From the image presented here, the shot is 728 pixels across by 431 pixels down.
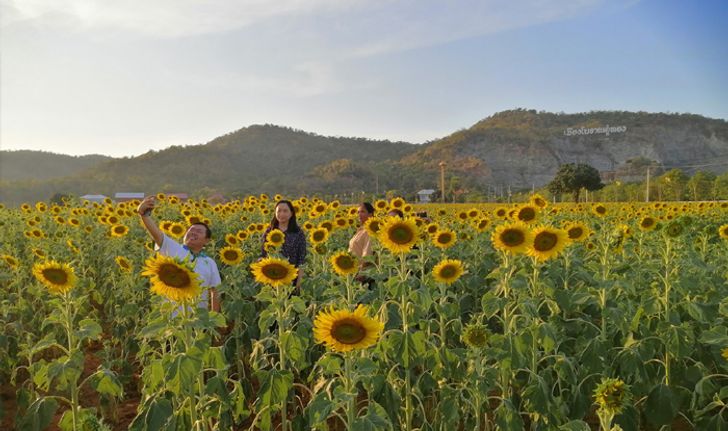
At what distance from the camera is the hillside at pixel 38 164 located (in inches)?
3681

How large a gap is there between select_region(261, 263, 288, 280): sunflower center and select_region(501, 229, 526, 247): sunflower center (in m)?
1.52

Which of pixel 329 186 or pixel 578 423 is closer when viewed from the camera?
pixel 578 423

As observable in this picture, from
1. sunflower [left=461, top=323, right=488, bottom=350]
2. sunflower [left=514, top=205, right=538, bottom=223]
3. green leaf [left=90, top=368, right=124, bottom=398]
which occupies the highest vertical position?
sunflower [left=514, top=205, right=538, bottom=223]

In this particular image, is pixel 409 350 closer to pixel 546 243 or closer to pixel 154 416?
pixel 546 243

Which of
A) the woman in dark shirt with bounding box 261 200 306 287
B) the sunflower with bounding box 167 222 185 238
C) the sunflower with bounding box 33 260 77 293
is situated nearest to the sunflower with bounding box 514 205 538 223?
the woman in dark shirt with bounding box 261 200 306 287

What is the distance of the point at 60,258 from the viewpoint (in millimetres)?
6648

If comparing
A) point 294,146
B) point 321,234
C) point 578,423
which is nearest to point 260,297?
point 578,423

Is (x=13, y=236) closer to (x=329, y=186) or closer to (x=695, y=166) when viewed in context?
(x=329, y=186)

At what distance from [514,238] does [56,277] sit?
289 cm

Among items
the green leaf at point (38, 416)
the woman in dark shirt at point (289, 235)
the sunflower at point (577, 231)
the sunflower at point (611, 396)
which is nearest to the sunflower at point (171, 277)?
the green leaf at point (38, 416)

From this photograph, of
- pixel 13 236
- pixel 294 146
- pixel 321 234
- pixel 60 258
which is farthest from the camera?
pixel 294 146

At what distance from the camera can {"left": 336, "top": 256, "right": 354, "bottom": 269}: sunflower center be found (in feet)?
11.4

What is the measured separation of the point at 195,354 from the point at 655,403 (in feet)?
9.80

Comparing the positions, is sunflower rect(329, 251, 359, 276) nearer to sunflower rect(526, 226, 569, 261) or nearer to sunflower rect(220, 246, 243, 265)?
sunflower rect(526, 226, 569, 261)
